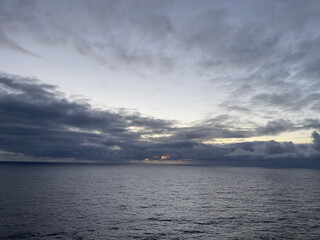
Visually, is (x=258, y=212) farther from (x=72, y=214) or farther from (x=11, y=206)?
(x=11, y=206)

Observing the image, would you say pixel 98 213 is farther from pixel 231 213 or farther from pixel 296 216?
pixel 296 216

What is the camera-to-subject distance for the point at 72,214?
58562mm

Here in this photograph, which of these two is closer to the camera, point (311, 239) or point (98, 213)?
point (311, 239)

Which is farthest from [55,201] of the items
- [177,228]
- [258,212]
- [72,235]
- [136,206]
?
[258,212]

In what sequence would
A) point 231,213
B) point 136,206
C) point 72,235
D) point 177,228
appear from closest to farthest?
1. point 72,235
2. point 177,228
3. point 231,213
4. point 136,206

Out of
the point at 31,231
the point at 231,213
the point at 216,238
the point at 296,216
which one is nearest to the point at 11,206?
the point at 31,231

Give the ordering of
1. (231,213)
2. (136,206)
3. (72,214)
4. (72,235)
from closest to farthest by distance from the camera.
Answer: (72,235)
(72,214)
(231,213)
(136,206)

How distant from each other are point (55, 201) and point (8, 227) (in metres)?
29.3

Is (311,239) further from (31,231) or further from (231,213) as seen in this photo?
(31,231)

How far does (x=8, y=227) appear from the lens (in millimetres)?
46188

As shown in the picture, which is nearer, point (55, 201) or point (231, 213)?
point (231, 213)

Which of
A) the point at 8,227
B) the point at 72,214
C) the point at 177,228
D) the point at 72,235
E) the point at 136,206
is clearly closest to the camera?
the point at 72,235

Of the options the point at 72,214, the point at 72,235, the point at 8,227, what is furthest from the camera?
the point at 72,214

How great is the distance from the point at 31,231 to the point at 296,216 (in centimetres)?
→ 6444
